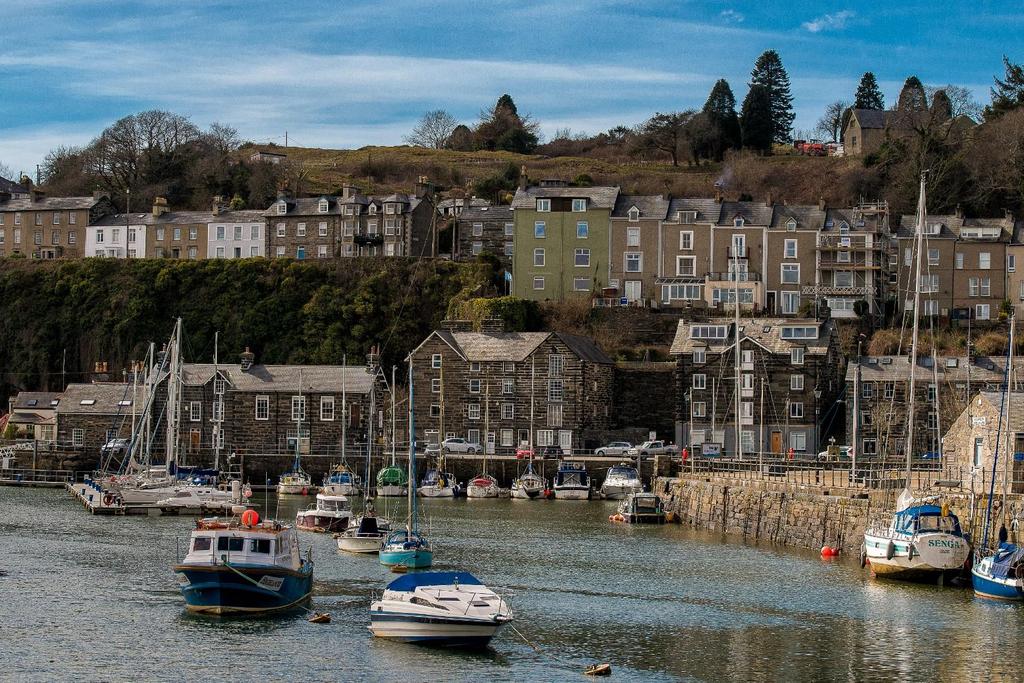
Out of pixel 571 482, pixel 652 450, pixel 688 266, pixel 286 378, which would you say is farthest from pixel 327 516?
pixel 688 266

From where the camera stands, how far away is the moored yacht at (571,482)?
236 feet

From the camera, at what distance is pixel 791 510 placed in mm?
53719

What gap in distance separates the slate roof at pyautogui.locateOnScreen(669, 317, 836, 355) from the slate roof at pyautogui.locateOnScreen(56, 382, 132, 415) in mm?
30356

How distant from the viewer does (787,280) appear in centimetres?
9156

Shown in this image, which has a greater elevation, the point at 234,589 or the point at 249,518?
the point at 249,518

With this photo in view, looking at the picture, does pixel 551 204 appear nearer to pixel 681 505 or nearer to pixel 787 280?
pixel 787 280

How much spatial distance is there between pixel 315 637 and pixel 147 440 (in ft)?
133

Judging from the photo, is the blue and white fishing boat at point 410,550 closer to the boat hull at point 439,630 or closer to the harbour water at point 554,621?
the harbour water at point 554,621

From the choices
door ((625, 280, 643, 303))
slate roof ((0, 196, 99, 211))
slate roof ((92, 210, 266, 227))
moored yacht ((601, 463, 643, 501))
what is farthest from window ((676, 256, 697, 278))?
slate roof ((0, 196, 99, 211))

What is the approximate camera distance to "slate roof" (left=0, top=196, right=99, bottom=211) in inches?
4328

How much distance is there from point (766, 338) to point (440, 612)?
50375 mm

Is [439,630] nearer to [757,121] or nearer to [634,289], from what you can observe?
[634,289]

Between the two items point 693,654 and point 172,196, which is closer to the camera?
point 693,654

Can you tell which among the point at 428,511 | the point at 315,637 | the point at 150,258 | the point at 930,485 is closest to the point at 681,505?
the point at 428,511
